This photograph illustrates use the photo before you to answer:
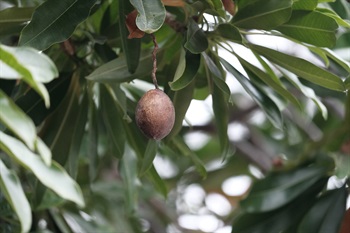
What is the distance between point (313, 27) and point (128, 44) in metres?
0.29

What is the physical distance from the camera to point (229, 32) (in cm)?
130

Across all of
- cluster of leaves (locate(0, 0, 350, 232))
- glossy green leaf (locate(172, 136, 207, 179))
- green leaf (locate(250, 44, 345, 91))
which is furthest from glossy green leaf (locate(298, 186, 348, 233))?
green leaf (locate(250, 44, 345, 91))

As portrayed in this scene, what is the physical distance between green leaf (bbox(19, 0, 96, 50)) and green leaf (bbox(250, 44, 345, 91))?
0.29 meters

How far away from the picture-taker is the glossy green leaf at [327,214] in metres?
1.62

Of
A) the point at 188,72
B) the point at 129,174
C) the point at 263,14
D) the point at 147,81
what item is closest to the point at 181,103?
the point at 188,72

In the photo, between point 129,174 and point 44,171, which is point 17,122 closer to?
point 44,171

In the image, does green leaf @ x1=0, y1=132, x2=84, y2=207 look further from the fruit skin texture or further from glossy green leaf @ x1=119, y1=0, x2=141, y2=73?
glossy green leaf @ x1=119, y1=0, x2=141, y2=73

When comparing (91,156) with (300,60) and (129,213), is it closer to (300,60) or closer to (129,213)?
(129,213)

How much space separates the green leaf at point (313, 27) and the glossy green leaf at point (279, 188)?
0.50 metres

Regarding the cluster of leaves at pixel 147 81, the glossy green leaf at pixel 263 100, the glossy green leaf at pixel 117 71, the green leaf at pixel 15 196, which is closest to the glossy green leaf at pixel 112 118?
the cluster of leaves at pixel 147 81

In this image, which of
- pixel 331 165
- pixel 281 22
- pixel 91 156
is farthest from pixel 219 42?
pixel 331 165

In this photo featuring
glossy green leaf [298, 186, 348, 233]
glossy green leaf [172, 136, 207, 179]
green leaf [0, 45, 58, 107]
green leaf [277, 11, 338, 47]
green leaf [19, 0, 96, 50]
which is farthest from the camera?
glossy green leaf [298, 186, 348, 233]

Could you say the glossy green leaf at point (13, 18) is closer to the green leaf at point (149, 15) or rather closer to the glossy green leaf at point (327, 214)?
the green leaf at point (149, 15)

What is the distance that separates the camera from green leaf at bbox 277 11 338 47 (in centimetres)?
132
